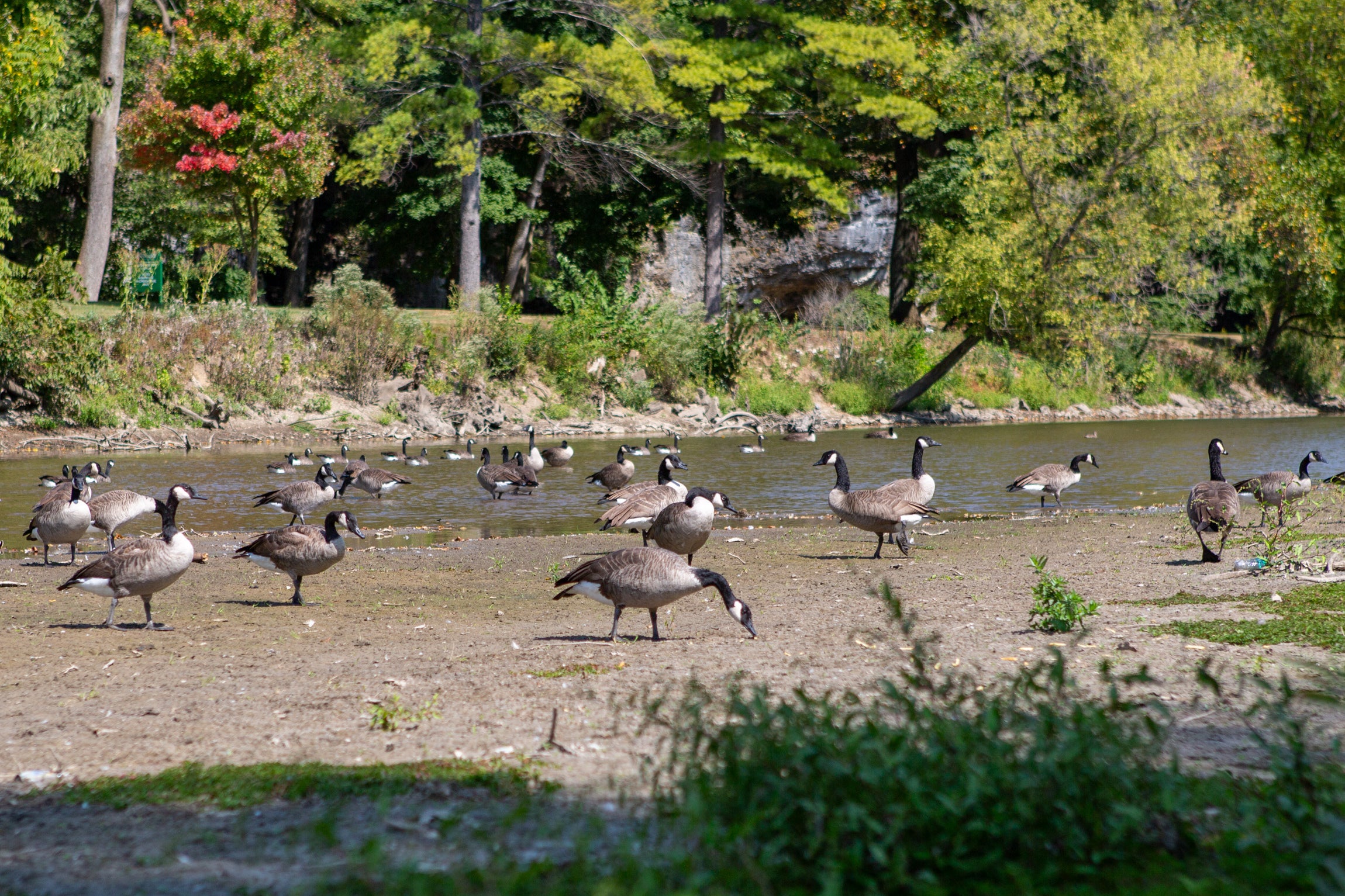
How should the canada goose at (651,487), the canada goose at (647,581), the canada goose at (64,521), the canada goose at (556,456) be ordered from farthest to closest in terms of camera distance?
the canada goose at (556,456) < the canada goose at (651,487) < the canada goose at (64,521) < the canada goose at (647,581)

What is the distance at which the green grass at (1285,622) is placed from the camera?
802 cm

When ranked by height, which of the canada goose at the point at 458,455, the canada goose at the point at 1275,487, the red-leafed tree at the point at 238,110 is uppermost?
the red-leafed tree at the point at 238,110

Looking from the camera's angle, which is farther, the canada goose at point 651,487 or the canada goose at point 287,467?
the canada goose at point 287,467

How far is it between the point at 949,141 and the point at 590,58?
538 inches

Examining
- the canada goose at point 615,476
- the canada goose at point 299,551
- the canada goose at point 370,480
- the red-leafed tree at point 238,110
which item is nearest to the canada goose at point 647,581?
the canada goose at point 299,551

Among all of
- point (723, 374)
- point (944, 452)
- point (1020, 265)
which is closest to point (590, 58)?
point (723, 374)

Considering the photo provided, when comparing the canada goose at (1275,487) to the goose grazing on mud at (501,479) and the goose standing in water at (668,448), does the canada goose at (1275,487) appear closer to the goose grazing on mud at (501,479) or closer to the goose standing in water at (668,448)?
the goose grazing on mud at (501,479)

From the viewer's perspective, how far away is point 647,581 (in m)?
8.87

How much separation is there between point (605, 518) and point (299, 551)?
5080 mm

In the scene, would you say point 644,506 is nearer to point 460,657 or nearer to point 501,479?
point 460,657

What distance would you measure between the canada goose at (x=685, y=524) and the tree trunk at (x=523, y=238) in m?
31.1

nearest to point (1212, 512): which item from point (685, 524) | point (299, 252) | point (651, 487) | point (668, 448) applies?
point (685, 524)

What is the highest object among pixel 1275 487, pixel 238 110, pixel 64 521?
pixel 238 110

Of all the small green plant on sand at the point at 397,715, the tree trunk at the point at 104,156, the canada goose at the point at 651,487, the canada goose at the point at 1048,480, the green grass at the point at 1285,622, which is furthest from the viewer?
the tree trunk at the point at 104,156
